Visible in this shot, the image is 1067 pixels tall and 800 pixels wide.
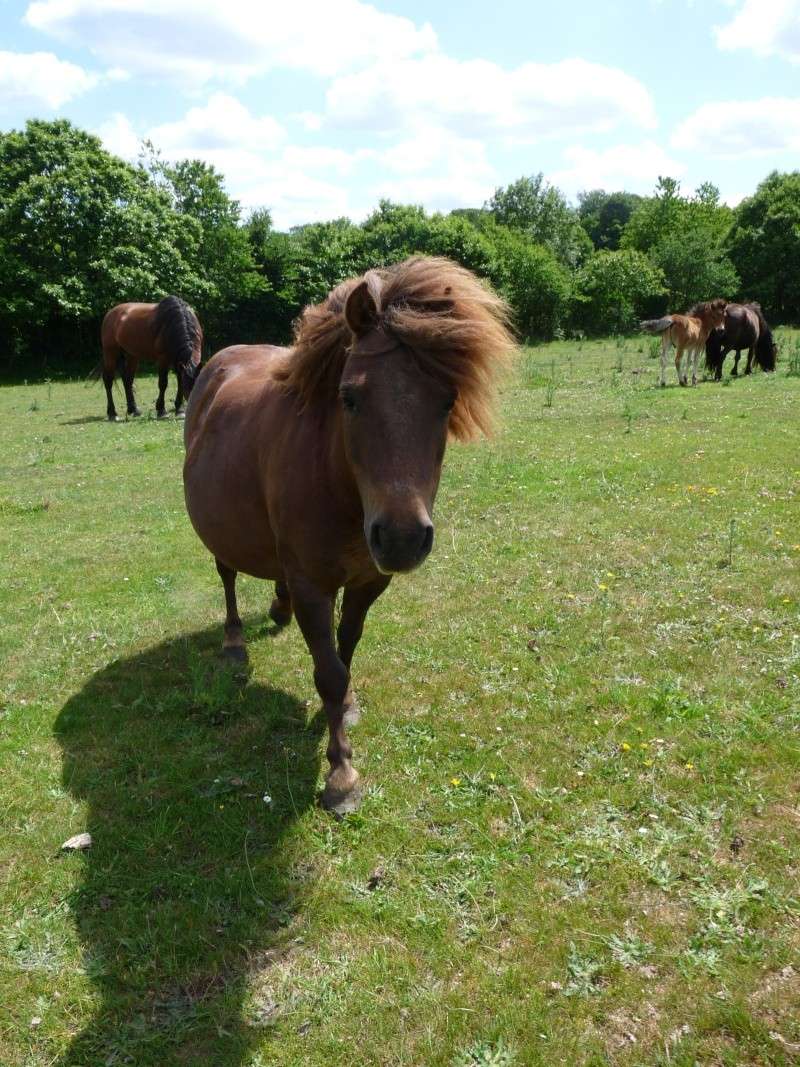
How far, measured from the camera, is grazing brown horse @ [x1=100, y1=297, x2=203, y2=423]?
1565 cm

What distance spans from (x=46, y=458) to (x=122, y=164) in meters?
27.1

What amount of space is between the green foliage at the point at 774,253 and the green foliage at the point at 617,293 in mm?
7254

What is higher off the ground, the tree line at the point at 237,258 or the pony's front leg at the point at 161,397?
the tree line at the point at 237,258

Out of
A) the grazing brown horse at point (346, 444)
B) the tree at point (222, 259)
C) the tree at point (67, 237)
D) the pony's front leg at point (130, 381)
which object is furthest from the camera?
the tree at point (222, 259)

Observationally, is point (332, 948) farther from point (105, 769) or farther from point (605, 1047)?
point (105, 769)

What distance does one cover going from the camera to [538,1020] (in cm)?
237

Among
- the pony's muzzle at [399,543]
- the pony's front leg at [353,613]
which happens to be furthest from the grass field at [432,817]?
the pony's muzzle at [399,543]

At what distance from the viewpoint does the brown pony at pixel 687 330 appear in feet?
55.5

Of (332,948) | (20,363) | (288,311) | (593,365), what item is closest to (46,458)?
(332,948)

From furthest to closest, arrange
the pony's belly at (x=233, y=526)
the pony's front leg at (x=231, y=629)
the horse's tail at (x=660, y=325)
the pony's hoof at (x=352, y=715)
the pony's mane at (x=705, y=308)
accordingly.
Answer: the pony's mane at (x=705, y=308)
the horse's tail at (x=660, y=325)
the pony's front leg at (x=231, y=629)
the pony's hoof at (x=352, y=715)
the pony's belly at (x=233, y=526)

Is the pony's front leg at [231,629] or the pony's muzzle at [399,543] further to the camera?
the pony's front leg at [231,629]

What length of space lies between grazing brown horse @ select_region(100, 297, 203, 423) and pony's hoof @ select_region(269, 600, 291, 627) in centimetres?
1085

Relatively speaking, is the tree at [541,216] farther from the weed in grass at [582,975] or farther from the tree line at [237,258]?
the weed in grass at [582,975]

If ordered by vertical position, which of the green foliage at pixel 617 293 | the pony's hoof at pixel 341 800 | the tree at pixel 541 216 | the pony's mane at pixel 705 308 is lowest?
the pony's hoof at pixel 341 800
